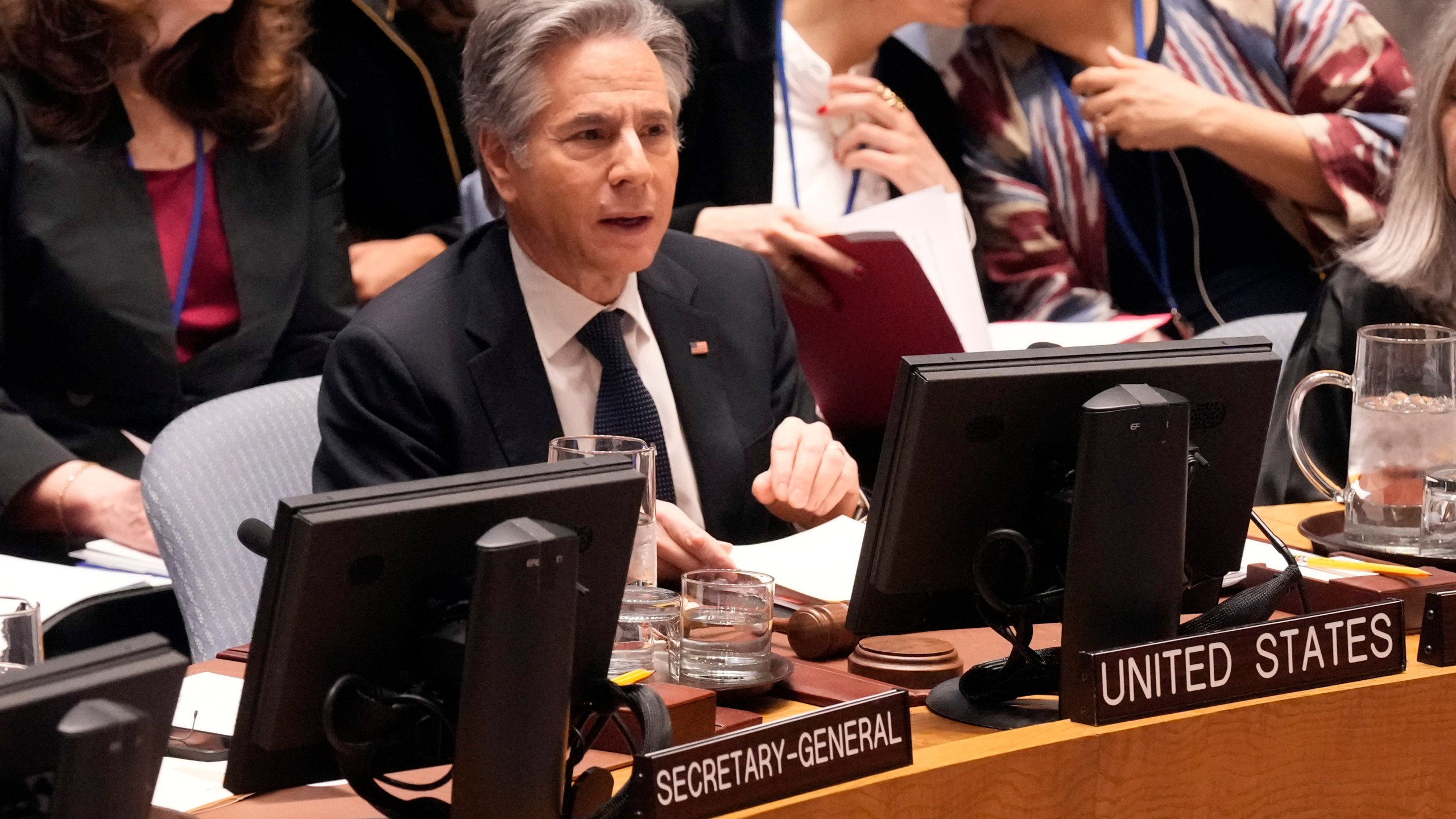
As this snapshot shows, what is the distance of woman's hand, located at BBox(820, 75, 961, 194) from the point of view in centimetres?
309

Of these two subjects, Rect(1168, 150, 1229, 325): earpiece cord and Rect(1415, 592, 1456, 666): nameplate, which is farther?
Rect(1168, 150, 1229, 325): earpiece cord

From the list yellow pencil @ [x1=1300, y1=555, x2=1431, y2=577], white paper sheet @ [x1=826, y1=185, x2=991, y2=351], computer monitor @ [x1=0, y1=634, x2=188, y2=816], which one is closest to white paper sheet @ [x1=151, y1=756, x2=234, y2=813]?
computer monitor @ [x1=0, y1=634, x2=188, y2=816]

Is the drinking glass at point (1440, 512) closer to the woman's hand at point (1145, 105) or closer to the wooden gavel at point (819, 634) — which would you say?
the wooden gavel at point (819, 634)

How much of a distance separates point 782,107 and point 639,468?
170 cm

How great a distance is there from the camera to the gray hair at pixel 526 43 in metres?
2.15

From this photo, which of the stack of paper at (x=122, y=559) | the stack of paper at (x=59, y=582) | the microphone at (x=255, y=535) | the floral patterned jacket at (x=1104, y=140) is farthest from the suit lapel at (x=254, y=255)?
the microphone at (x=255, y=535)

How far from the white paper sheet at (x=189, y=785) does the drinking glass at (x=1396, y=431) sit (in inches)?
50.1

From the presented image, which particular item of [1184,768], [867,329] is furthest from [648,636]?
[867,329]

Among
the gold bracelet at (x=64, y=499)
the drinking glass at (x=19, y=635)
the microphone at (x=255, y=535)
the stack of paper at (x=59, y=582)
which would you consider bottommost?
the stack of paper at (x=59, y=582)

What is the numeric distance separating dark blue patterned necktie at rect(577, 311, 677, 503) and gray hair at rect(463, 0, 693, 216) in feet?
0.80

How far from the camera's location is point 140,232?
111 inches

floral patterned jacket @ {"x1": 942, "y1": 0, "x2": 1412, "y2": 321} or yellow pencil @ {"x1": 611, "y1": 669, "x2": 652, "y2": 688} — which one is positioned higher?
floral patterned jacket @ {"x1": 942, "y1": 0, "x2": 1412, "y2": 321}

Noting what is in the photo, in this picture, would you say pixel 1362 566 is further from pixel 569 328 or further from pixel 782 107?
pixel 782 107

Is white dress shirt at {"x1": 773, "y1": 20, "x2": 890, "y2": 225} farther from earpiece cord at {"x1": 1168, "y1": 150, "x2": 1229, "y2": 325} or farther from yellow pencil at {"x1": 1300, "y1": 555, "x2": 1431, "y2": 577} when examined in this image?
yellow pencil at {"x1": 1300, "y1": 555, "x2": 1431, "y2": 577}
